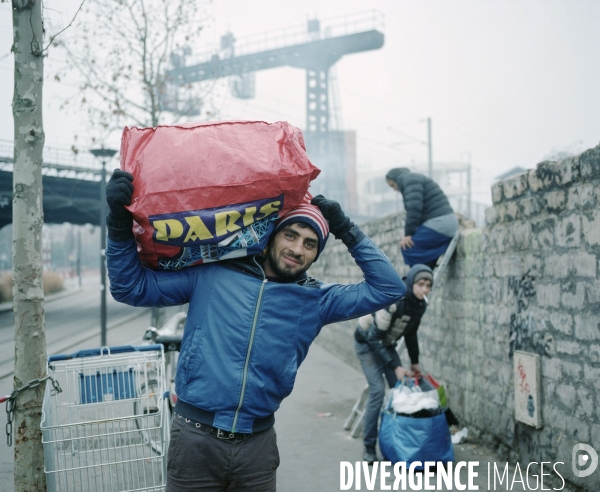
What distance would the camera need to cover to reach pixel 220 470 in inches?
93.1

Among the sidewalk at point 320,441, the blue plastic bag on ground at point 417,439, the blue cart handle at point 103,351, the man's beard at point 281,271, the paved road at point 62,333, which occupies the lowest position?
the paved road at point 62,333

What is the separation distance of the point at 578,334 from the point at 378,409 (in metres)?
1.94

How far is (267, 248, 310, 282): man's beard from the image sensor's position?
2553 millimetres

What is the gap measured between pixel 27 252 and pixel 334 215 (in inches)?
82.4

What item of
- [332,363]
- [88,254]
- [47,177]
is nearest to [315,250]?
[332,363]

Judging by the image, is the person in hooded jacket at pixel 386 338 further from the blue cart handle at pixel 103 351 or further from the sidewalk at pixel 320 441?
the blue cart handle at pixel 103 351

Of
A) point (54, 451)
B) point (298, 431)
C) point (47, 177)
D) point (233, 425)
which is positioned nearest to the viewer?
point (233, 425)

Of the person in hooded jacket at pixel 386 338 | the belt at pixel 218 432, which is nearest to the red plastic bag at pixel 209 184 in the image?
the belt at pixel 218 432

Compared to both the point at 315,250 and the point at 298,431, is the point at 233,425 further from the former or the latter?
the point at 298,431

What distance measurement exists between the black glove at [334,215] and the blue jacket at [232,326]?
0.28 m

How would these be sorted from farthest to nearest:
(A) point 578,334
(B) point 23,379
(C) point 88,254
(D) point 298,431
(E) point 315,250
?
(C) point 88,254 < (D) point 298,431 < (A) point 578,334 < (B) point 23,379 < (E) point 315,250

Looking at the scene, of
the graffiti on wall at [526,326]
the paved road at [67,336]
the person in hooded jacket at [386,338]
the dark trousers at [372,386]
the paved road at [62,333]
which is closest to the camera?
the graffiti on wall at [526,326]

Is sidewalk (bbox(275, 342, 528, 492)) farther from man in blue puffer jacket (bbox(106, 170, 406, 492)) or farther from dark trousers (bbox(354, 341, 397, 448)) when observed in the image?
man in blue puffer jacket (bbox(106, 170, 406, 492))

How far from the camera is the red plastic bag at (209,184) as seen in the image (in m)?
2.40
